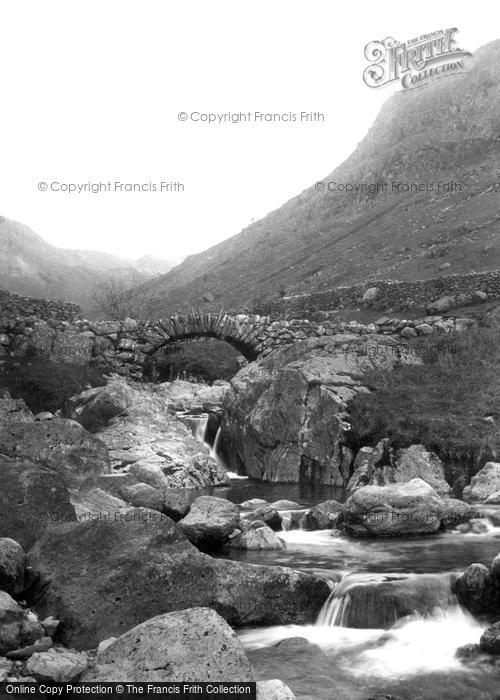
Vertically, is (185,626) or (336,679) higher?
(185,626)

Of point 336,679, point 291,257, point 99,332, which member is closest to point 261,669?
point 336,679

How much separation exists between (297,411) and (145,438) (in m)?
4.85

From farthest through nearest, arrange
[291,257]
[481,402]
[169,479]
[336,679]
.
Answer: [291,257], [481,402], [169,479], [336,679]

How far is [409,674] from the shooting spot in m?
7.55

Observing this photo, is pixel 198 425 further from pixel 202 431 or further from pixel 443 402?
pixel 443 402

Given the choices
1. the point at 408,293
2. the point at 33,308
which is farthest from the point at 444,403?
the point at 33,308

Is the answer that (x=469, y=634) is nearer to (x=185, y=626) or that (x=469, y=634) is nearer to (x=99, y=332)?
(x=185, y=626)

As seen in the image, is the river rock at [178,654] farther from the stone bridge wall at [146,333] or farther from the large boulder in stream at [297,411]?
the stone bridge wall at [146,333]

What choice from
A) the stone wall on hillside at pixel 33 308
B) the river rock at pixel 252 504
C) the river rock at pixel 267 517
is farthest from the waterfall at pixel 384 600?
the stone wall on hillside at pixel 33 308

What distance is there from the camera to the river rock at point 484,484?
1656cm

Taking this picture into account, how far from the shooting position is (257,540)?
1238 centimetres

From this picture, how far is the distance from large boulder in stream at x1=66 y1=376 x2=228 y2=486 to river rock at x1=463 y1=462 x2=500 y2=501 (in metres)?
7.18

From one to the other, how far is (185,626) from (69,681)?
1195 millimetres

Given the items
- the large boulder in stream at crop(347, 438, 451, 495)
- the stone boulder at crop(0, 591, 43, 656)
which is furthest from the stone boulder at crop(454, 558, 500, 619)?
the large boulder in stream at crop(347, 438, 451, 495)
